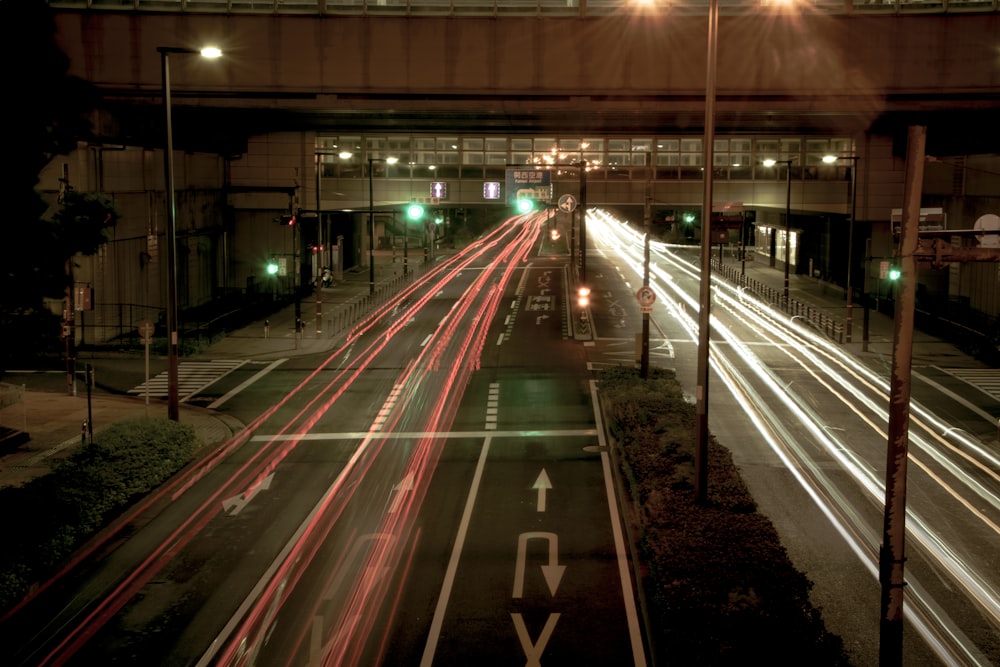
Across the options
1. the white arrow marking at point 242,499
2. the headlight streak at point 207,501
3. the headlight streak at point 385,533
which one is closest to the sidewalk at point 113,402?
the headlight streak at point 207,501

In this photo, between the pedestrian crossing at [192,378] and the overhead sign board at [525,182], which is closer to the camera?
the pedestrian crossing at [192,378]

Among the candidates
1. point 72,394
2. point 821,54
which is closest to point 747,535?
point 72,394

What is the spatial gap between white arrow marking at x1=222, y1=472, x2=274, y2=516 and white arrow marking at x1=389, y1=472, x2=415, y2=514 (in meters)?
2.88

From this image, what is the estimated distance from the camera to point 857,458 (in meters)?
23.7

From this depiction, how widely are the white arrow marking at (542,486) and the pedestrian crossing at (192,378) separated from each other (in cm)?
1380

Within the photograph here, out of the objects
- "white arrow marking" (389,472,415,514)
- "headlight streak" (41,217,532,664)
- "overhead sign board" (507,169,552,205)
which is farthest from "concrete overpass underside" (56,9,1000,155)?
"white arrow marking" (389,472,415,514)

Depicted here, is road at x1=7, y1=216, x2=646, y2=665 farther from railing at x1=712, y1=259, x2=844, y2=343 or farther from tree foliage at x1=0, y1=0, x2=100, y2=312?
railing at x1=712, y1=259, x2=844, y2=343

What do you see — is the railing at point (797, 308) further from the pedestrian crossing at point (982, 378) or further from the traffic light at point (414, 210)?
the traffic light at point (414, 210)

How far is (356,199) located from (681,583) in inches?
2359

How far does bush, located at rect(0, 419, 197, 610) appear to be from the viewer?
15.5m

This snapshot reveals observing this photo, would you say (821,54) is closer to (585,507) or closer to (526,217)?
(585,507)

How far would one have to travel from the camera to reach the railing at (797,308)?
45469 mm

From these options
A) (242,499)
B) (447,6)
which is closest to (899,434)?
(242,499)

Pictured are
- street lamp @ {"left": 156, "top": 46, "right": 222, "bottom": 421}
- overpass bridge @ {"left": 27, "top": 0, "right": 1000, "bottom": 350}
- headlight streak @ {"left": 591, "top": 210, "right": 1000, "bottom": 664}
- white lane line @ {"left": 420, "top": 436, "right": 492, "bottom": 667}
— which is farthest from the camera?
overpass bridge @ {"left": 27, "top": 0, "right": 1000, "bottom": 350}
